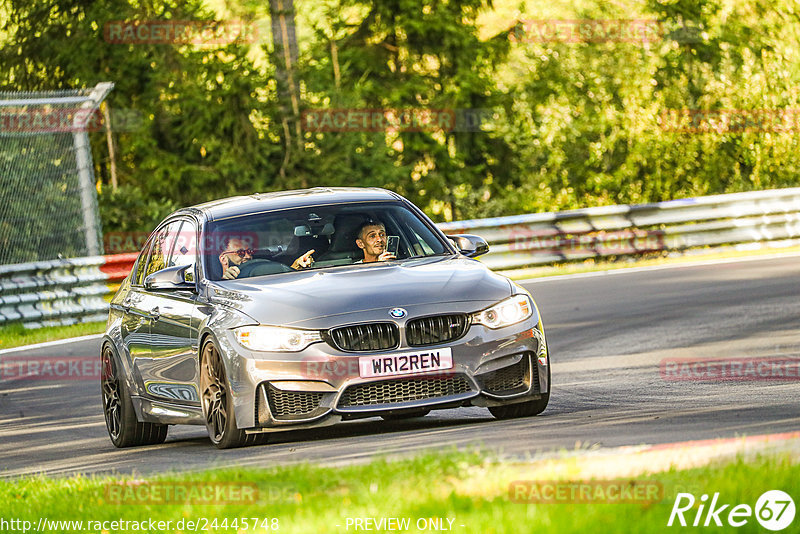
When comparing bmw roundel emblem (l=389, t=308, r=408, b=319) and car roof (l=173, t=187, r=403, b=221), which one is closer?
bmw roundel emblem (l=389, t=308, r=408, b=319)

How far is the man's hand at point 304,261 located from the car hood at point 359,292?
0.24 metres

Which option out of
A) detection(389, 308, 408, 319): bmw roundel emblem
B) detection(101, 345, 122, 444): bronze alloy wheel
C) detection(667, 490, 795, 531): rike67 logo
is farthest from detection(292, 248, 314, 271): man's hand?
detection(667, 490, 795, 531): rike67 logo

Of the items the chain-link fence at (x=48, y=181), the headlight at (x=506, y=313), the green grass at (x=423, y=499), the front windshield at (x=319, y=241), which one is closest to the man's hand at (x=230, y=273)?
the front windshield at (x=319, y=241)

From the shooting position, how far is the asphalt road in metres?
8.22

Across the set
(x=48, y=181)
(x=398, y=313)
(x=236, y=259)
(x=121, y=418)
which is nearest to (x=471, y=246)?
(x=236, y=259)

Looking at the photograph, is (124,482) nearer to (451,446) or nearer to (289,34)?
(451,446)

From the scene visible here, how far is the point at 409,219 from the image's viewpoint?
1067cm

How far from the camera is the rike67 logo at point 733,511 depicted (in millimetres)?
5242

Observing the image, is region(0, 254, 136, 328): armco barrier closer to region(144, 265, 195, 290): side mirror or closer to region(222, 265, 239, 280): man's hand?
region(144, 265, 195, 290): side mirror

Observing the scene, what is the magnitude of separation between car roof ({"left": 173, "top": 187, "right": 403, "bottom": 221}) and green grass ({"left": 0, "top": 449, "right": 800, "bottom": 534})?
10.6 ft

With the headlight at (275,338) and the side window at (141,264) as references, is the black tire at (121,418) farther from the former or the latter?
the headlight at (275,338)

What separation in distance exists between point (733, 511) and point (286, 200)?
5.72m

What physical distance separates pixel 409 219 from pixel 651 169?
20971 mm

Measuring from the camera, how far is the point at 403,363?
28.8 ft
